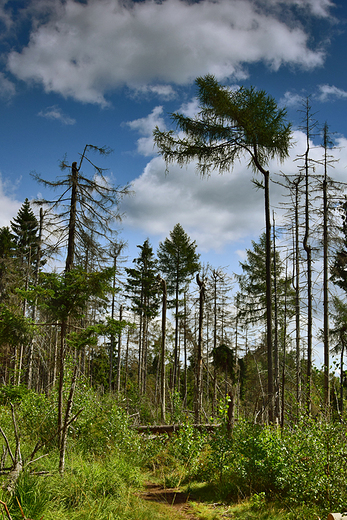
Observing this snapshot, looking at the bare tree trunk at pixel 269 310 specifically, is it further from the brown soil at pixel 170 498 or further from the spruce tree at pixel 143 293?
the spruce tree at pixel 143 293

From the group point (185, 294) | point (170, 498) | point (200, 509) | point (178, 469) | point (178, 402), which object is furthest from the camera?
point (185, 294)

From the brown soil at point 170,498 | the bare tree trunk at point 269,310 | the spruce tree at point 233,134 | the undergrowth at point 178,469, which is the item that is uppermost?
the spruce tree at point 233,134

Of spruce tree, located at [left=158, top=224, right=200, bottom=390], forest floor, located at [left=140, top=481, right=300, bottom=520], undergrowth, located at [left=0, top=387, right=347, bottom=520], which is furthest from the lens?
spruce tree, located at [left=158, top=224, right=200, bottom=390]

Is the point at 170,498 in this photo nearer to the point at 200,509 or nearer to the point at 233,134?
the point at 200,509

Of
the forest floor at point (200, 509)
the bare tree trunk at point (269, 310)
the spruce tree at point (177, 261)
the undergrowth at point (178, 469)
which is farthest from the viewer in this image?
the spruce tree at point (177, 261)

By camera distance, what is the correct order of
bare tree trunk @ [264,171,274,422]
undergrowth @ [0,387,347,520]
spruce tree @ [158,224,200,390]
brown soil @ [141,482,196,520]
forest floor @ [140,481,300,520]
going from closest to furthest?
undergrowth @ [0,387,347,520] → forest floor @ [140,481,300,520] → brown soil @ [141,482,196,520] → bare tree trunk @ [264,171,274,422] → spruce tree @ [158,224,200,390]

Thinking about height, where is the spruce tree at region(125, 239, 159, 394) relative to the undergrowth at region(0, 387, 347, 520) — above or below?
above

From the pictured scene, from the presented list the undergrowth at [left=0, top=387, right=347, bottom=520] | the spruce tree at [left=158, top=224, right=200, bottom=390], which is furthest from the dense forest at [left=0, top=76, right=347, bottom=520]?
the spruce tree at [left=158, top=224, right=200, bottom=390]

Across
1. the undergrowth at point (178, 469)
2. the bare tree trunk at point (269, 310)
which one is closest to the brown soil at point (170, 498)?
the undergrowth at point (178, 469)

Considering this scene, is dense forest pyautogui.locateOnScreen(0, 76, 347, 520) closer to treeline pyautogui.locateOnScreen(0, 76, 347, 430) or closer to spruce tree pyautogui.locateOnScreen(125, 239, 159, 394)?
treeline pyautogui.locateOnScreen(0, 76, 347, 430)

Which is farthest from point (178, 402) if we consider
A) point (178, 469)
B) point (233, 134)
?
point (233, 134)

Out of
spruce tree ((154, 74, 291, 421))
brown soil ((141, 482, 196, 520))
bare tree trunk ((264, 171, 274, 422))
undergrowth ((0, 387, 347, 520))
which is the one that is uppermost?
spruce tree ((154, 74, 291, 421))

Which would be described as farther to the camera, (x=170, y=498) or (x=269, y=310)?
(x=269, y=310)

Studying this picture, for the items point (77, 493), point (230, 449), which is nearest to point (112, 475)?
point (77, 493)
